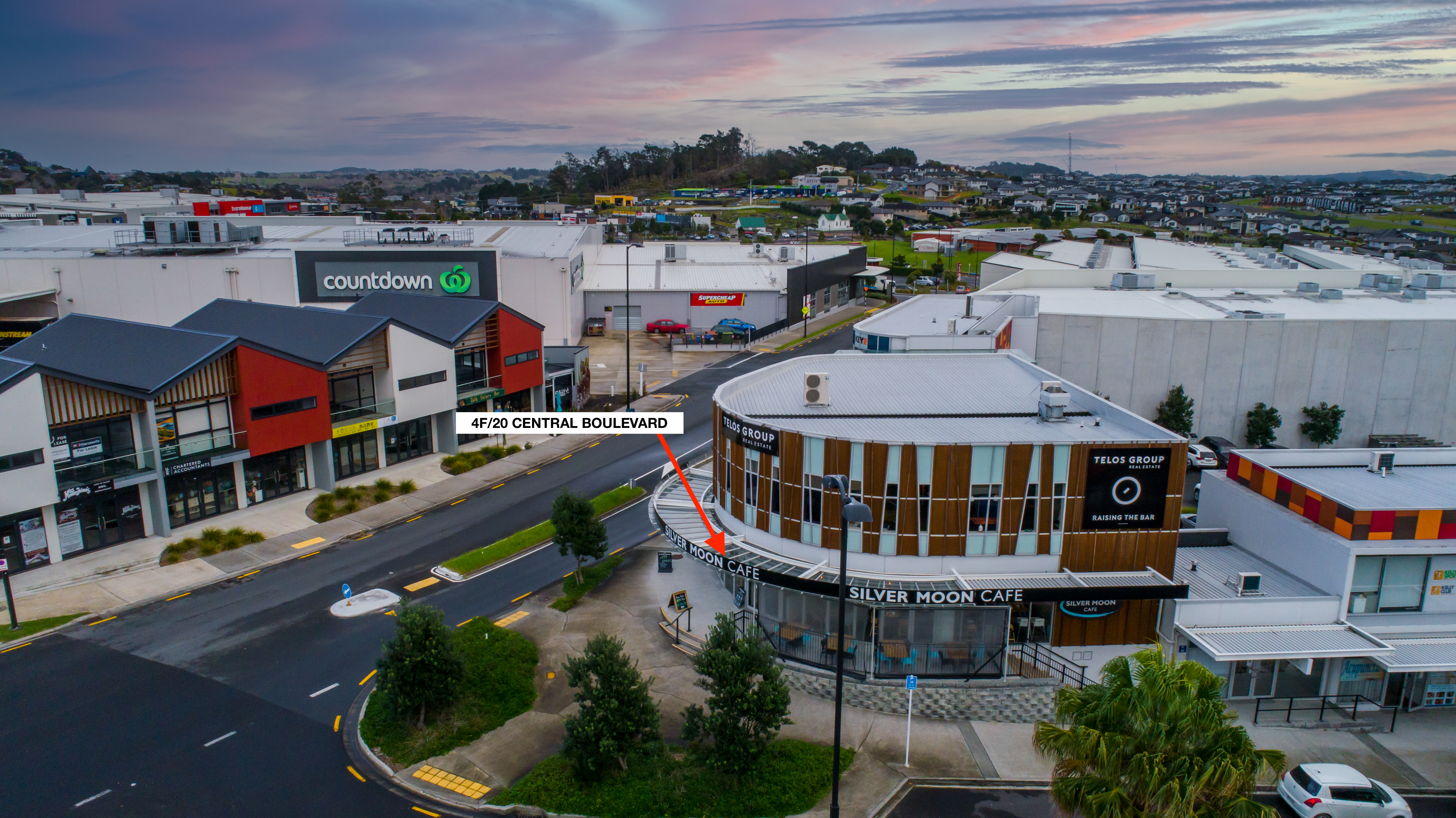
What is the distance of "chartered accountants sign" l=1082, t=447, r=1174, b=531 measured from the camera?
80.6 feet

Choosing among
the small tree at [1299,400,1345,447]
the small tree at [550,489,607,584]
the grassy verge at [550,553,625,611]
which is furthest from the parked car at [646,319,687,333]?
the small tree at [550,489,607,584]

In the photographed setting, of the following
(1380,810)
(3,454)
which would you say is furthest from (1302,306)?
(3,454)

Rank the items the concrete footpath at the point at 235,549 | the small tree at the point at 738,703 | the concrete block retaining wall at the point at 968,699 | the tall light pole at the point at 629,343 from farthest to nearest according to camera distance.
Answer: the tall light pole at the point at 629,343
the concrete footpath at the point at 235,549
the concrete block retaining wall at the point at 968,699
the small tree at the point at 738,703

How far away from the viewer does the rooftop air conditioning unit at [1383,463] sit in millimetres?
28328

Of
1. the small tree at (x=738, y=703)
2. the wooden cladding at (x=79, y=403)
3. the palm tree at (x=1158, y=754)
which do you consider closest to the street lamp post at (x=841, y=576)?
the small tree at (x=738, y=703)

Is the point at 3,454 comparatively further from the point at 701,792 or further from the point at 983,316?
the point at 983,316

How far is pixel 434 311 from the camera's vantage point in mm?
47812

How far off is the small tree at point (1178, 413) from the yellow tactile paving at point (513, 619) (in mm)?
37127

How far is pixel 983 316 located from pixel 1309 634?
1279 inches

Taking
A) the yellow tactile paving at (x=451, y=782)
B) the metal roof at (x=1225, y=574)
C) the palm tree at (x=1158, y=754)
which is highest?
the palm tree at (x=1158, y=754)

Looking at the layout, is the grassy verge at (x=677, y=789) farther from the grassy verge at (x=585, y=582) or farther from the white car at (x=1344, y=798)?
the white car at (x=1344, y=798)

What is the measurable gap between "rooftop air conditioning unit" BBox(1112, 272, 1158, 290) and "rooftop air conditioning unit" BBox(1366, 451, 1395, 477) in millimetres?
39849

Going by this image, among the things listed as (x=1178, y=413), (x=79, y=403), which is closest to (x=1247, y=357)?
(x=1178, y=413)

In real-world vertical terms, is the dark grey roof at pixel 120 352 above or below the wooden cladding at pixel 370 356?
→ above
